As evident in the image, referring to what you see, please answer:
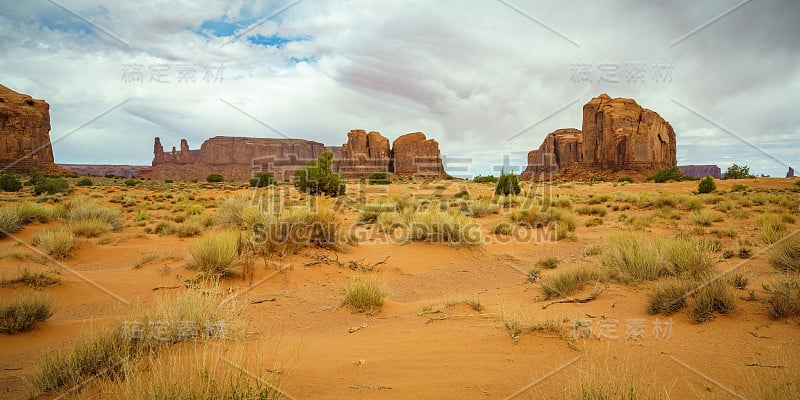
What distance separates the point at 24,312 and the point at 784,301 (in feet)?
26.0

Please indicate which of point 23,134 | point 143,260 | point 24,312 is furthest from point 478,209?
point 23,134

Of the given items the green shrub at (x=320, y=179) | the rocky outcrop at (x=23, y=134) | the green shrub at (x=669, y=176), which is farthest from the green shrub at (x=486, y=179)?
the rocky outcrop at (x=23, y=134)

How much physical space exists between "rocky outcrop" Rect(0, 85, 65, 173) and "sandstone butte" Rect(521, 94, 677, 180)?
3640 inches

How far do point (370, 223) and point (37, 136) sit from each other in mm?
86311

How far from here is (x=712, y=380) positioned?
268 cm

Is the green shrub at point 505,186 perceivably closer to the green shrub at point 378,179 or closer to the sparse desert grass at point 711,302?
the sparse desert grass at point 711,302

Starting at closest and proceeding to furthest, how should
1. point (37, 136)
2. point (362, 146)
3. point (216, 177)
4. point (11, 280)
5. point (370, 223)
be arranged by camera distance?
point (11, 280) < point (370, 223) < point (216, 177) < point (37, 136) < point (362, 146)

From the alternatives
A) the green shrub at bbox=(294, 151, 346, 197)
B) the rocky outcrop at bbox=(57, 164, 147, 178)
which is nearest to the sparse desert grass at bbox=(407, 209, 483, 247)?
the green shrub at bbox=(294, 151, 346, 197)

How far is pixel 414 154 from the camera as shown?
11031cm

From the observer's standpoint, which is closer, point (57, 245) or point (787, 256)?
point (787, 256)

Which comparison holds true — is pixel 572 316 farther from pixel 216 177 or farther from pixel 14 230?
pixel 216 177

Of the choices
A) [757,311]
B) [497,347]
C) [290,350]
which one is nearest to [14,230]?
[290,350]

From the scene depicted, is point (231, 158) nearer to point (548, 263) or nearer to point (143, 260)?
point (143, 260)

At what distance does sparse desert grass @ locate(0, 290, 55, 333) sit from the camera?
4074 millimetres
